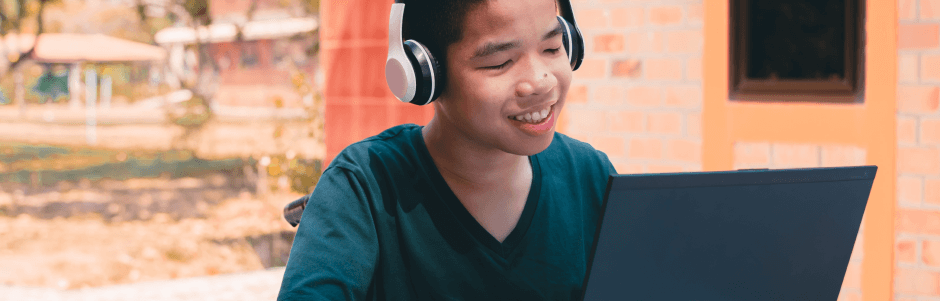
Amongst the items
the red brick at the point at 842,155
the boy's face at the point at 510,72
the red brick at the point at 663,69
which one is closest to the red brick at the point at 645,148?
the red brick at the point at 663,69

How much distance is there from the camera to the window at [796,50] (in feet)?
8.94

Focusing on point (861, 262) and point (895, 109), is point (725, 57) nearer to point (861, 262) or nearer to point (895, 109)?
point (895, 109)

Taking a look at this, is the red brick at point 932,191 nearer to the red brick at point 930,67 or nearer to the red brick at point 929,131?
the red brick at point 929,131

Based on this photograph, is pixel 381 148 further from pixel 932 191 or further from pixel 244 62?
pixel 244 62

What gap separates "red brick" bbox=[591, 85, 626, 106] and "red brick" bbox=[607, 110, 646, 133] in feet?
0.13

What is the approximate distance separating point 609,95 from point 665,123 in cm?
25

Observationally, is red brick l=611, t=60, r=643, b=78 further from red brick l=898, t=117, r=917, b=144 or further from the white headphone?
the white headphone

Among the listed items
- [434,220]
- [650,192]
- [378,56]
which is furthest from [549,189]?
[378,56]

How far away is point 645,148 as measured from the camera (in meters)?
3.19

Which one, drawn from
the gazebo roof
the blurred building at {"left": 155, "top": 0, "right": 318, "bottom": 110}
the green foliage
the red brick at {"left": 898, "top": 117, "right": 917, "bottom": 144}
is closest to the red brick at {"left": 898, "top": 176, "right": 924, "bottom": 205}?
the red brick at {"left": 898, "top": 117, "right": 917, "bottom": 144}

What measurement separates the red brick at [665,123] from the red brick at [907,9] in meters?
0.80

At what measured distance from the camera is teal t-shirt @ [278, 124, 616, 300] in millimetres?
1065

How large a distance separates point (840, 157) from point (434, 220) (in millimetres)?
2031

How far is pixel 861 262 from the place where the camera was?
108 inches
